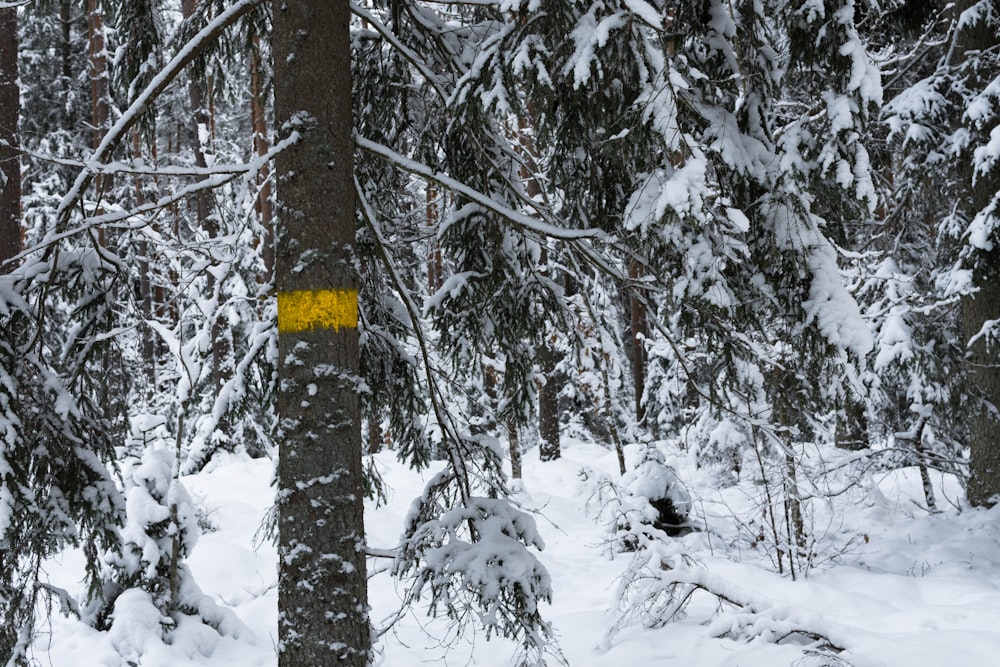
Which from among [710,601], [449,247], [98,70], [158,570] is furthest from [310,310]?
[98,70]

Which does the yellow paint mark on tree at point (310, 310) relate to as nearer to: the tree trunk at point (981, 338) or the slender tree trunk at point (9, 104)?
the slender tree trunk at point (9, 104)

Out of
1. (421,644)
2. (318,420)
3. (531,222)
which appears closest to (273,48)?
(531,222)

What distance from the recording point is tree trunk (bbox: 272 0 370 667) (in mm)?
3025

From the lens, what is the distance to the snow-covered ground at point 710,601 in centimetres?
481

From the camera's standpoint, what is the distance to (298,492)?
3074mm

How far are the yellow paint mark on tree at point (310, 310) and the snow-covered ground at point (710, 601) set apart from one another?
1.45m

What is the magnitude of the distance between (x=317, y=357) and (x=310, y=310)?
0.21 m

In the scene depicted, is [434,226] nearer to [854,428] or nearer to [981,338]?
[981,338]

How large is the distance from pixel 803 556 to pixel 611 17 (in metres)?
6.95

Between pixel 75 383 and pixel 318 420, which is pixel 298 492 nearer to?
pixel 318 420

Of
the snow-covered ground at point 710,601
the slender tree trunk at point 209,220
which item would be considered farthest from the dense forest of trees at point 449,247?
the slender tree trunk at point 209,220

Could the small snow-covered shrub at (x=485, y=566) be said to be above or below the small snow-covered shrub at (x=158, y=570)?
below

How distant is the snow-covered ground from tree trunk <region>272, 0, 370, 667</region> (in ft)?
2.35

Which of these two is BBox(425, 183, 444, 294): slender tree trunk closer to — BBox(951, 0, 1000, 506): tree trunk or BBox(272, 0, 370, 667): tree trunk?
BBox(272, 0, 370, 667): tree trunk
